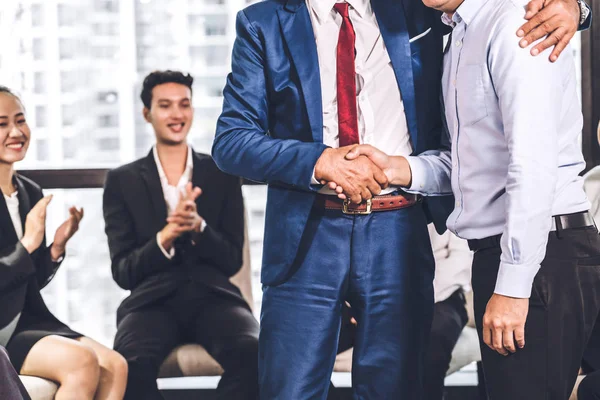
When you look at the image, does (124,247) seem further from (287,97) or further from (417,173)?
(417,173)

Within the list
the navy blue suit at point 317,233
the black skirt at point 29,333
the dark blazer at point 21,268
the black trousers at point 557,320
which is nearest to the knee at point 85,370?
the black skirt at point 29,333

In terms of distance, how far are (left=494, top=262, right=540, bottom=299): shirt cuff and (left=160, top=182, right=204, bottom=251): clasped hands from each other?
174cm

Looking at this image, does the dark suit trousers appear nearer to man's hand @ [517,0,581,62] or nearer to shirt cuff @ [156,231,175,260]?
man's hand @ [517,0,581,62]

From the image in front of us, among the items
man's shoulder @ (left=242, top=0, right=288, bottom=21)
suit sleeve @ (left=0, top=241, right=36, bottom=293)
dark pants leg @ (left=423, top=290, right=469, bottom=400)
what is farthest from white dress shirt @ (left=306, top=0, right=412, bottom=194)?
suit sleeve @ (left=0, top=241, right=36, bottom=293)

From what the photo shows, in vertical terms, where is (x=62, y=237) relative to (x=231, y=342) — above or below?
above

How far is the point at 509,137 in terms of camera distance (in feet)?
4.79

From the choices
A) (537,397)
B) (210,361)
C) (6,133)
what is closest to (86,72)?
(6,133)

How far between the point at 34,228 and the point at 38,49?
137 centimetres

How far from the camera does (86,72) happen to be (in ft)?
12.6

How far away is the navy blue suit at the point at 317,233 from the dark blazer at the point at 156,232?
1303mm

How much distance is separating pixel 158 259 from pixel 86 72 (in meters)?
1.28

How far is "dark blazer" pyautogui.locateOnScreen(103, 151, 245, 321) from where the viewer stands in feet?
10.1

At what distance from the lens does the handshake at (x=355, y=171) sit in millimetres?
1645

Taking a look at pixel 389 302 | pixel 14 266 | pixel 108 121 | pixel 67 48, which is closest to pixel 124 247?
pixel 14 266
